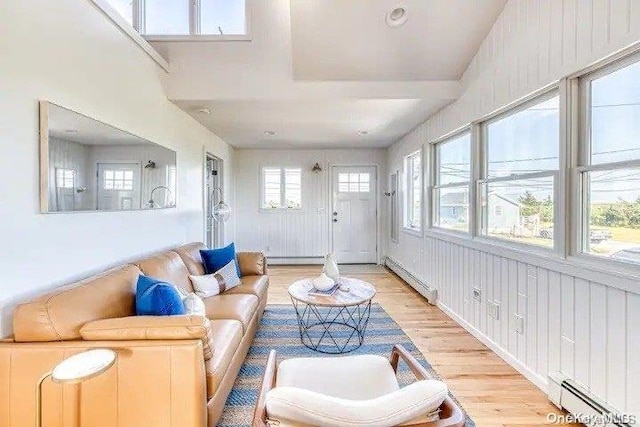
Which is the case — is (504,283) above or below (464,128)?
below

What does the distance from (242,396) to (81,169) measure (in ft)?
5.62

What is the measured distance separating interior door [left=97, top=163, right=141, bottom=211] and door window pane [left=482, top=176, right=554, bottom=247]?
293 cm

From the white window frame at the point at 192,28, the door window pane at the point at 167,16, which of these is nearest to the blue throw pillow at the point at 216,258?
the white window frame at the point at 192,28

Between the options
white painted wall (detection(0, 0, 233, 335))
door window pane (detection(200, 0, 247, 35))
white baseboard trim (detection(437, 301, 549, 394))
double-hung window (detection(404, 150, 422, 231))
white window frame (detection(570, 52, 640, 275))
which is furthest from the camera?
double-hung window (detection(404, 150, 422, 231))

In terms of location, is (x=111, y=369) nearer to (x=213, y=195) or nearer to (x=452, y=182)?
(x=452, y=182)

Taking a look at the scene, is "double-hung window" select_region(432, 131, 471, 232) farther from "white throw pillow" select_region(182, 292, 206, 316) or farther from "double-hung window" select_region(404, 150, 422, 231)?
"white throw pillow" select_region(182, 292, 206, 316)

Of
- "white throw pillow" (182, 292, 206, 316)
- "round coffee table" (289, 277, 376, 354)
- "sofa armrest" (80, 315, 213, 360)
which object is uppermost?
"sofa armrest" (80, 315, 213, 360)

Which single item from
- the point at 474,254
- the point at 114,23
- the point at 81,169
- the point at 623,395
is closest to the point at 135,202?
the point at 81,169

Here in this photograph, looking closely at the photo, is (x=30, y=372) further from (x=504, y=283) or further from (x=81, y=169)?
(x=504, y=283)

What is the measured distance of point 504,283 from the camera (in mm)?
2652

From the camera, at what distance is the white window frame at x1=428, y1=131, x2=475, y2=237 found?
3.21m

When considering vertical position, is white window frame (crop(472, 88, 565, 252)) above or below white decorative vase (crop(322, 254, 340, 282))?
above

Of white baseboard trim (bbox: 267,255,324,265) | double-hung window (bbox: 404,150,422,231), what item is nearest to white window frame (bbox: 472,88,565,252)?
double-hung window (bbox: 404,150,422,231)

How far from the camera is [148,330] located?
155 centimetres
